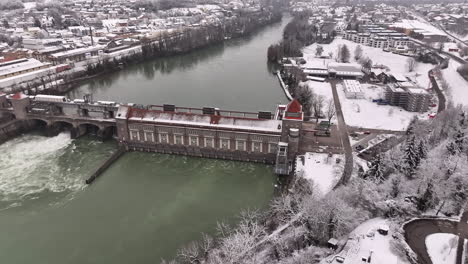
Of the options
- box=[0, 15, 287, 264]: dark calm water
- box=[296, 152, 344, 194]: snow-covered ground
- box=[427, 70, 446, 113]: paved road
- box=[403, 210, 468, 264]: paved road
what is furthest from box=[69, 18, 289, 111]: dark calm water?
box=[403, 210, 468, 264]: paved road

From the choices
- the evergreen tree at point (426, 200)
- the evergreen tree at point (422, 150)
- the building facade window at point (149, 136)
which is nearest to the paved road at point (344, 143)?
the evergreen tree at point (422, 150)

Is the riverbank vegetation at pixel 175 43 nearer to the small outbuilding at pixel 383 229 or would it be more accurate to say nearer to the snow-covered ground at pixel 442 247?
the small outbuilding at pixel 383 229

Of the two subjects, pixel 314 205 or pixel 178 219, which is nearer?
pixel 314 205

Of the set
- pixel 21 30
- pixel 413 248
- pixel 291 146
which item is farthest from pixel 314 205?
pixel 21 30

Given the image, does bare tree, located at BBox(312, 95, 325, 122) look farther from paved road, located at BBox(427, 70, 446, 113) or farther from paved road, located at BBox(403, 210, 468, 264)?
paved road, located at BBox(403, 210, 468, 264)

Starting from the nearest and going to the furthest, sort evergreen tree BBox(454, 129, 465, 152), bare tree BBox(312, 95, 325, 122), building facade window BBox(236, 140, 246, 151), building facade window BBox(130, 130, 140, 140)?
evergreen tree BBox(454, 129, 465, 152) → building facade window BBox(236, 140, 246, 151) → building facade window BBox(130, 130, 140, 140) → bare tree BBox(312, 95, 325, 122)

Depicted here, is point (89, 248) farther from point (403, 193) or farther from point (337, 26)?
point (337, 26)
